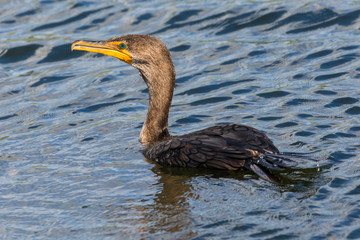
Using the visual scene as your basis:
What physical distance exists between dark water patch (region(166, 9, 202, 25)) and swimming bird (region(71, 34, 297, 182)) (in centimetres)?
496

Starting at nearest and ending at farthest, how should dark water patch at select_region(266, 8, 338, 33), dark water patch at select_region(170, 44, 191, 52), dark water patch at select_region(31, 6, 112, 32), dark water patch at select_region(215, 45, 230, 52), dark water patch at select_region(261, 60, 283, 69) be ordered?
dark water patch at select_region(261, 60, 283, 69), dark water patch at select_region(215, 45, 230, 52), dark water patch at select_region(170, 44, 191, 52), dark water patch at select_region(266, 8, 338, 33), dark water patch at select_region(31, 6, 112, 32)

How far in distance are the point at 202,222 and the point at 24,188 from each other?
225 centimetres

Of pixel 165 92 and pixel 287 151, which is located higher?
pixel 165 92

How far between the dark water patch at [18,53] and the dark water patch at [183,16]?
2622 millimetres

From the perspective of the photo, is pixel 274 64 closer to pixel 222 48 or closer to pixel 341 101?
pixel 222 48

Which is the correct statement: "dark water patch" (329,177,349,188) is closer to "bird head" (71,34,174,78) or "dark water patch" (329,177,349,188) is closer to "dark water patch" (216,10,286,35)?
"bird head" (71,34,174,78)

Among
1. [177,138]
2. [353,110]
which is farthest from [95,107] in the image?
[353,110]

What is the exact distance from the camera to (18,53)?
40.3 ft

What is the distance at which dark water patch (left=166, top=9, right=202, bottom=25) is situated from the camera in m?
12.7

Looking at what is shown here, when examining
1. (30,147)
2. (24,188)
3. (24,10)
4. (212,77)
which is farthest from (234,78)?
(24,10)

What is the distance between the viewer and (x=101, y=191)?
6578mm

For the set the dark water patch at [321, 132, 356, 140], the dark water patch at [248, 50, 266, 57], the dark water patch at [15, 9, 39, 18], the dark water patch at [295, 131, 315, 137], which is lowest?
the dark water patch at [321, 132, 356, 140]

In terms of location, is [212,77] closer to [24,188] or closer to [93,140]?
[93,140]

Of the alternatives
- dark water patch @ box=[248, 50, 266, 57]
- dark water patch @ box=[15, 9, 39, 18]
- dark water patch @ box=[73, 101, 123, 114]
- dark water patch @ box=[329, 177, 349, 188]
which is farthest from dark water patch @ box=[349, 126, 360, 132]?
dark water patch @ box=[15, 9, 39, 18]
